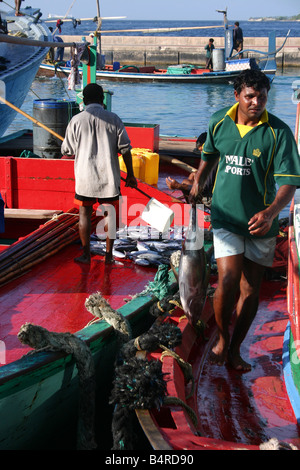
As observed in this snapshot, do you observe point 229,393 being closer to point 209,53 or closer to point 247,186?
point 247,186

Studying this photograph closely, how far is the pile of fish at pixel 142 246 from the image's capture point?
5848 millimetres

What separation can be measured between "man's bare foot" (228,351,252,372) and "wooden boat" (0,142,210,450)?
0.78 meters

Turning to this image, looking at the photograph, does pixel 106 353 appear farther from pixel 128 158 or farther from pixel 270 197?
pixel 128 158

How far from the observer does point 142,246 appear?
19.9 ft

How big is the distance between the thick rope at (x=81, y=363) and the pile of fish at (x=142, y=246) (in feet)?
7.40

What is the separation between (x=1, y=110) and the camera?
13.8 m

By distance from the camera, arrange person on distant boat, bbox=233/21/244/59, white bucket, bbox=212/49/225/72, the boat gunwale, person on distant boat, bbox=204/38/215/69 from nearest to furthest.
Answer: the boat gunwale < person on distant boat, bbox=233/21/244/59 < white bucket, bbox=212/49/225/72 < person on distant boat, bbox=204/38/215/69

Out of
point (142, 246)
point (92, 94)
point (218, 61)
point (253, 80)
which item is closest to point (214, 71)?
point (218, 61)

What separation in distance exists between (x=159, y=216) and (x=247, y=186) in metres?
2.01

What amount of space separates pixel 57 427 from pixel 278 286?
2.95 metres

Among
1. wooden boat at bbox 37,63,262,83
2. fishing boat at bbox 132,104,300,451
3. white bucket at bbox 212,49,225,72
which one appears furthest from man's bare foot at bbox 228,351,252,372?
white bucket at bbox 212,49,225,72

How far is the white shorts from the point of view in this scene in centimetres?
382

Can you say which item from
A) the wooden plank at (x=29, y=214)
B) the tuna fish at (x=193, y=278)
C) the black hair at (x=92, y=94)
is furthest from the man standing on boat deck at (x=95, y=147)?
the tuna fish at (x=193, y=278)

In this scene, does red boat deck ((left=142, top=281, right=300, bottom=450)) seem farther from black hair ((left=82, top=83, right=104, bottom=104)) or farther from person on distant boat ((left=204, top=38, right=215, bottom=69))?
person on distant boat ((left=204, top=38, right=215, bottom=69))
